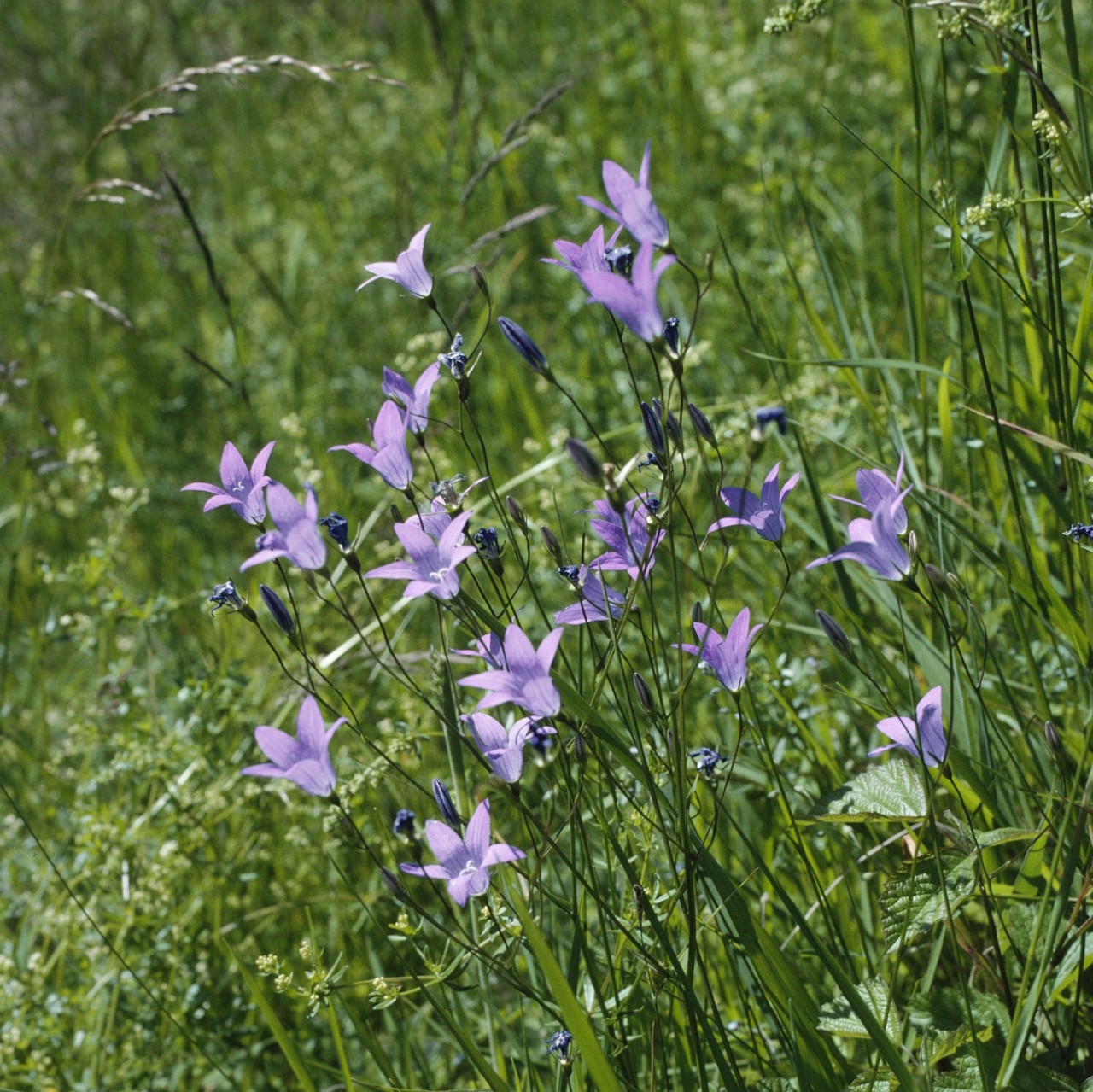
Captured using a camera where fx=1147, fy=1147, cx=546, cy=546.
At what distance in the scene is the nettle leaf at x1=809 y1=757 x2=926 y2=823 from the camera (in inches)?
58.0

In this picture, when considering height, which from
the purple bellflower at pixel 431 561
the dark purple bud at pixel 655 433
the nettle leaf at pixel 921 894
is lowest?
the nettle leaf at pixel 921 894

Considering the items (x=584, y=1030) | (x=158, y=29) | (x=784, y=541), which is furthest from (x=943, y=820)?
(x=158, y=29)

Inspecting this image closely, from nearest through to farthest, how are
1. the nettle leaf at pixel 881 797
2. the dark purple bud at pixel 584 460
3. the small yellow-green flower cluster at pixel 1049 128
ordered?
the dark purple bud at pixel 584 460 < the nettle leaf at pixel 881 797 < the small yellow-green flower cluster at pixel 1049 128

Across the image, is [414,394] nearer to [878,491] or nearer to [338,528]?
[338,528]

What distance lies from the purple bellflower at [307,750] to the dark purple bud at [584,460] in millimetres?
408

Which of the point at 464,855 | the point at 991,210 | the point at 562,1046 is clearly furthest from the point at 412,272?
the point at 562,1046

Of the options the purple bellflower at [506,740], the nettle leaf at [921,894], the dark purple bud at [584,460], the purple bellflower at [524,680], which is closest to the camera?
the dark purple bud at [584,460]

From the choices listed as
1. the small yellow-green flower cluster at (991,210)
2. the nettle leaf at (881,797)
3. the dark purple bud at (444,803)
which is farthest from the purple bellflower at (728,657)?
the small yellow-green flower cluster at (991,210)

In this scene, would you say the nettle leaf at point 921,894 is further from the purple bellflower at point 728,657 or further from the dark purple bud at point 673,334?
the dark purple bud at point 673,334

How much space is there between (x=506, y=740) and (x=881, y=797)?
1.72ft

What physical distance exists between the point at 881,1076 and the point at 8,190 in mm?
6661

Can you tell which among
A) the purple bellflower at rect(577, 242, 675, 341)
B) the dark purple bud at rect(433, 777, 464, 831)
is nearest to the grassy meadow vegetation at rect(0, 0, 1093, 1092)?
the dark purple bud at rect(433, 777, 464, 831)

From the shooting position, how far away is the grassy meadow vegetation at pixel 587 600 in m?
1.42

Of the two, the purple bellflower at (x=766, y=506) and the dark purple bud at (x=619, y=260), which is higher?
the dark purple bud at (x=619, y=260)
